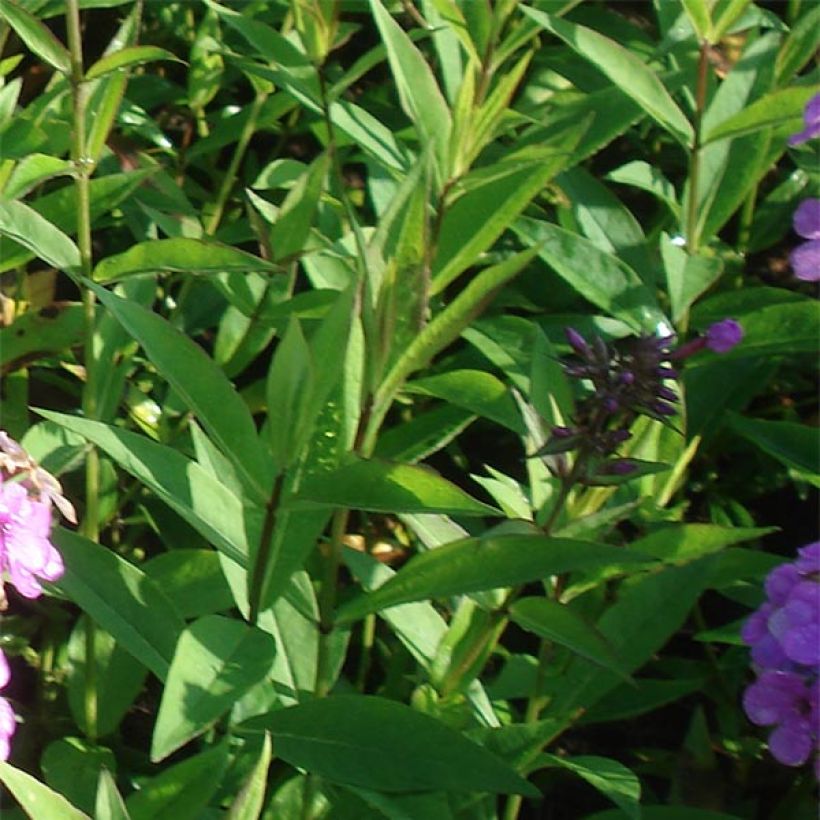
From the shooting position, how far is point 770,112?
1.48 meters

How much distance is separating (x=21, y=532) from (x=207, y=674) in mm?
171

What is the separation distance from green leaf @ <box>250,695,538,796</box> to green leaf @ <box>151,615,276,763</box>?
92 millimetres

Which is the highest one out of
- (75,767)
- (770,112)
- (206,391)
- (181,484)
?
(770,112)

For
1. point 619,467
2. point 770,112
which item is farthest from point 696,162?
point 619,467

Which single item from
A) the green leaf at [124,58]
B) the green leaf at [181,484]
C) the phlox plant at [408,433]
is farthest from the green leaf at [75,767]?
the green leaf at [124,58]

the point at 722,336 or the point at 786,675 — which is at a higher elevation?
the point at 722,336

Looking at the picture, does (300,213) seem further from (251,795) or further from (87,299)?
(251,795)

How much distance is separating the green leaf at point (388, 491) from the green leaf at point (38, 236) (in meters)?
0.41

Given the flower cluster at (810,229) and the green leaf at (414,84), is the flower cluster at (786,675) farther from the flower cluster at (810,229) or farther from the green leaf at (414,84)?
the green leaf at (414,84)

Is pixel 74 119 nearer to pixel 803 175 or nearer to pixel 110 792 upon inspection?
pixel 110 792

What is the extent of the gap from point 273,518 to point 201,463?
240 millimetres

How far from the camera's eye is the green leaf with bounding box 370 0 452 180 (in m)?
1.33

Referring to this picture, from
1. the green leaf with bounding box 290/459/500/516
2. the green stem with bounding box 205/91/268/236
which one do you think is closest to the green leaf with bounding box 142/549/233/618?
the green leaf with bounding box 290/459/500/516

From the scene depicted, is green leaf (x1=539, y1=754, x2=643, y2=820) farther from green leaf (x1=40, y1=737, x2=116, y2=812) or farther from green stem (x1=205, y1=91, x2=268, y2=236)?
green stem (x1=205, y1=91, x2=268, y2=236)
